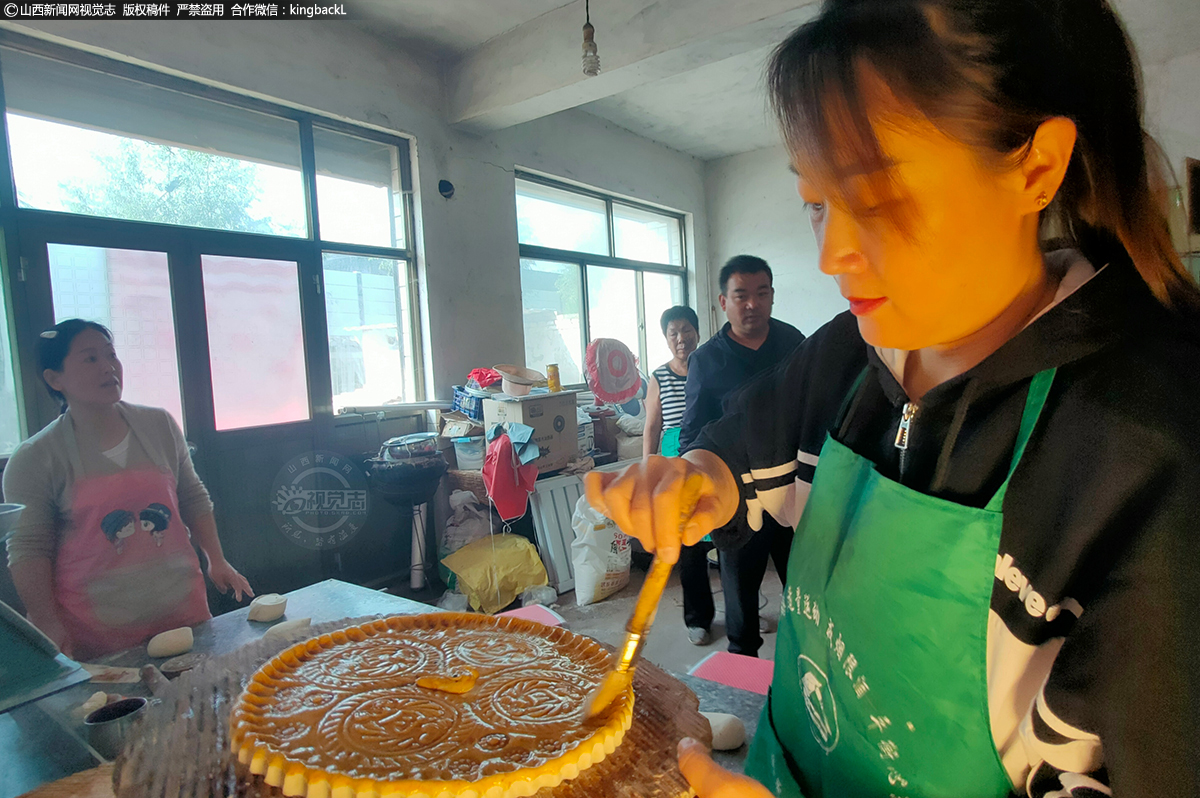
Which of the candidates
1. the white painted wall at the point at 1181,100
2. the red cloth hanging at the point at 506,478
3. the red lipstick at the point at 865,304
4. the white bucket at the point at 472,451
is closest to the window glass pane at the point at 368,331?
the white bucket at the point at 472,451

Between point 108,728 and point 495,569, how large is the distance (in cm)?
292

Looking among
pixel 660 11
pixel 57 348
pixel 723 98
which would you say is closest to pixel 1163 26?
pixel 723 98

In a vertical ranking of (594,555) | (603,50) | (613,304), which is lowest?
(594,555)

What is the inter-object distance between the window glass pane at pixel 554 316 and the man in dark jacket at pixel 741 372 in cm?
260

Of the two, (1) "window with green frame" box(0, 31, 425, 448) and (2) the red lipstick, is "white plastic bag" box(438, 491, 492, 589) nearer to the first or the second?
(1) "window with green frame" box(0, 31, 425, 448)

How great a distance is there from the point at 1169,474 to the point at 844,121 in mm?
409

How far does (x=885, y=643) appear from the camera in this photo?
659mm

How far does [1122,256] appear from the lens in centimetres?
60

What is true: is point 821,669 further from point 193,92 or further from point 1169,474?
point 193,92

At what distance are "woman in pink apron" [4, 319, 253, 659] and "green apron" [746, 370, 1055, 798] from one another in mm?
2035

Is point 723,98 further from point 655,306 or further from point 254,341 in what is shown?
point 254,341

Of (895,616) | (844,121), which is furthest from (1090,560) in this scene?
(844,121)

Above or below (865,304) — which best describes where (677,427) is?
below

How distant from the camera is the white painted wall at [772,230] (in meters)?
6.62
